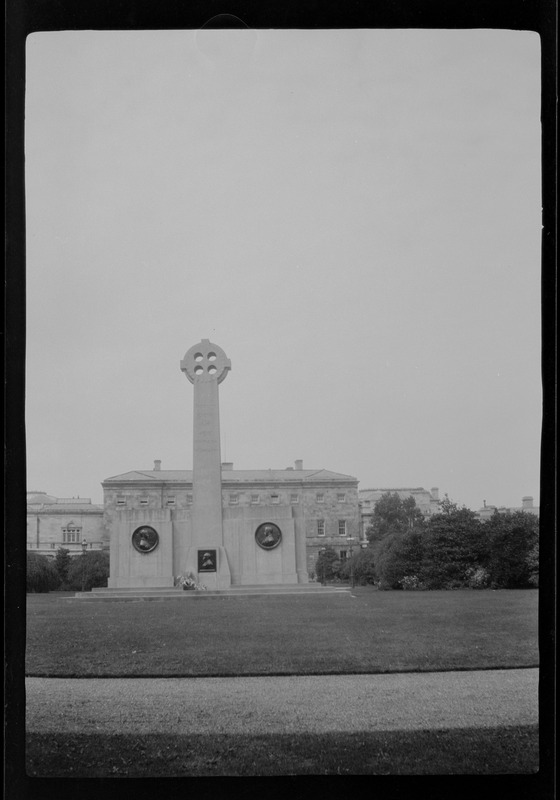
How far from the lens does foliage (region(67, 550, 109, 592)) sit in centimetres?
3553

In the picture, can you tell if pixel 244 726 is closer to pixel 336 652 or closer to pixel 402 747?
pixel 402 747

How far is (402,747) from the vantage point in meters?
7.59

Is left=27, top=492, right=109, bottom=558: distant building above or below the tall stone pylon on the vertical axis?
below

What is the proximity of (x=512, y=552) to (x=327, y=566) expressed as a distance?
19.4 meters

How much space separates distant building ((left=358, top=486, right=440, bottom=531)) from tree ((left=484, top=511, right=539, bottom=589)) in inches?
1309

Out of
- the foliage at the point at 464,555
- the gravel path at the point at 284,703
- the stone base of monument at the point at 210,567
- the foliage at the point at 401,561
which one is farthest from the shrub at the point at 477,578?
the gravel path at the point at 284,703

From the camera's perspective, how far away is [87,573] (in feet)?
118

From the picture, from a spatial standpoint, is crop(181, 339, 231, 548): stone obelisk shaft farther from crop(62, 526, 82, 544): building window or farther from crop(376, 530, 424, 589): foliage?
crop(62, 526, 82, 544): building window

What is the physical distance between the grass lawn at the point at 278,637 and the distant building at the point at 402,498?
41.5 m

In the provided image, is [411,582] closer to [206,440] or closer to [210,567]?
[210,567]

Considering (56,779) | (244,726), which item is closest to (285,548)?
(244,726)

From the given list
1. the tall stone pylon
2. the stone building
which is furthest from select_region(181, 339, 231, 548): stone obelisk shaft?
the stone building

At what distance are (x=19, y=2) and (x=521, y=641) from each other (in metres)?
14.0

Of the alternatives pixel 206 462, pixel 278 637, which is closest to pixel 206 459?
pixel 206 462
